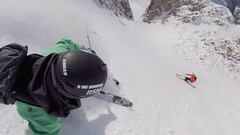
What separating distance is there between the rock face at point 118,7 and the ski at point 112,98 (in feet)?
25.2

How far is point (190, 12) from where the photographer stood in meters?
15.7

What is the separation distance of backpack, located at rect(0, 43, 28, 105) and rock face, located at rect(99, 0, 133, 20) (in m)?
9.02

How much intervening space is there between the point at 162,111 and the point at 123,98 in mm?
783

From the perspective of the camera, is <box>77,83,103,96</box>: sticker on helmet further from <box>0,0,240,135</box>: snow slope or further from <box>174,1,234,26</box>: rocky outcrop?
<box>174,1,234,26</box>: rocky outcrop

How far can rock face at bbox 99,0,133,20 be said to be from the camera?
12625mm

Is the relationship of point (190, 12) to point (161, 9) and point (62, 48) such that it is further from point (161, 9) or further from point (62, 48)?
Answer: point (62, 48)

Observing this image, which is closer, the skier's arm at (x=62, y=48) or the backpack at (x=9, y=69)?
the backpack at (x=9, y=69)

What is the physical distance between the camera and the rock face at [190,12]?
1510 cm

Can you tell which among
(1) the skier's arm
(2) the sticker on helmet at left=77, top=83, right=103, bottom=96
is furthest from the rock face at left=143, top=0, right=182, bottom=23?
(2) the sticker on helmet at left=77, top=83, right=103, bottom=96

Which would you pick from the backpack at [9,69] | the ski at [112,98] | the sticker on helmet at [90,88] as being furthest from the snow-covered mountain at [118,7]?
the sticker on helmet at [90,88]

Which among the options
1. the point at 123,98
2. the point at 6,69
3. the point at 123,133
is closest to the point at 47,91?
the point at 6,69

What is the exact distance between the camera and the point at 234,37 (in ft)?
46.5

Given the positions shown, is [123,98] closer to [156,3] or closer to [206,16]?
[206,16]

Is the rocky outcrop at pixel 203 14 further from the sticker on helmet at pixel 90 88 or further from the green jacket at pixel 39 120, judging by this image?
the sticker on helmet at pixel 90 88
